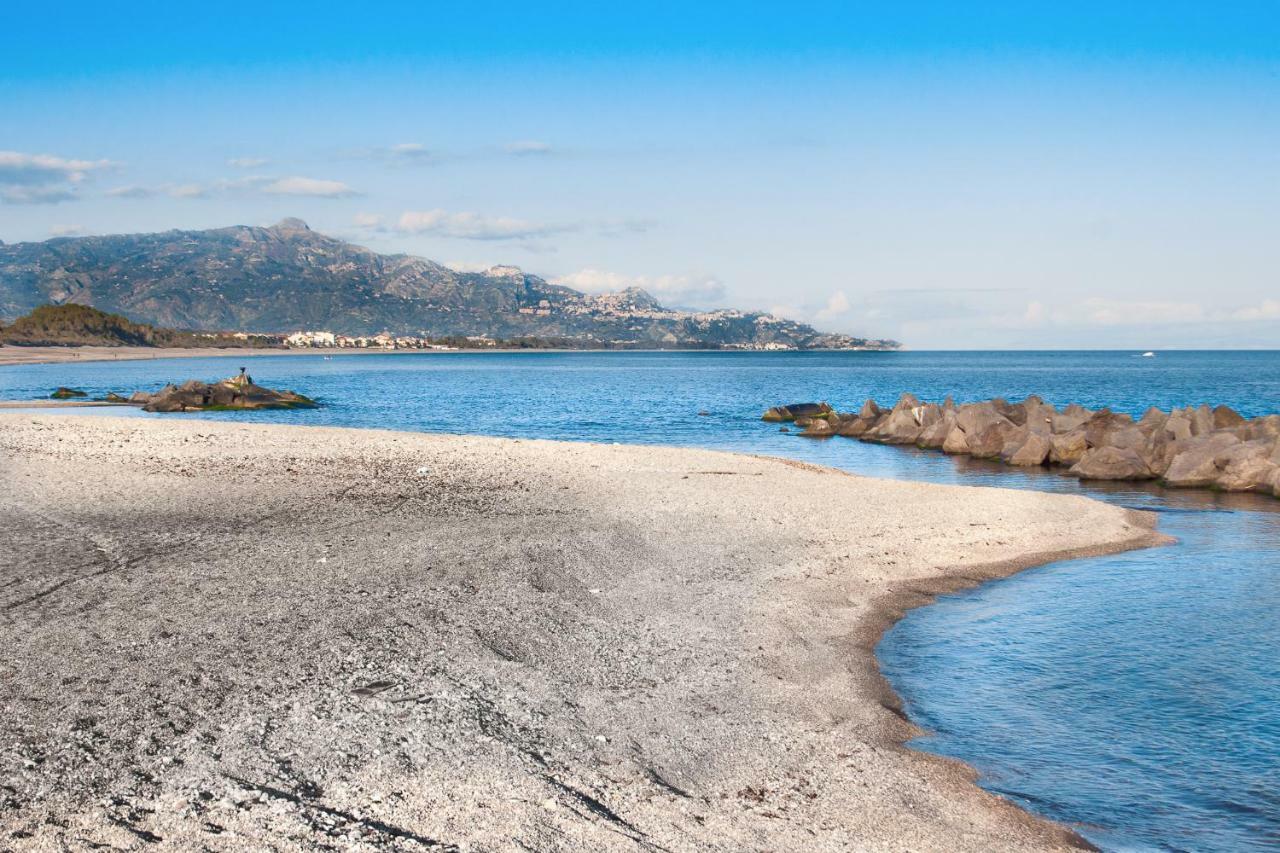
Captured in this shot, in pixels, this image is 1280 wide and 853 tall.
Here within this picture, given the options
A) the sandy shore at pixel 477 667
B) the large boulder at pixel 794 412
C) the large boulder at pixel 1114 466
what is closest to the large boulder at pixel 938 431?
the large boulder at pixel 1114 466

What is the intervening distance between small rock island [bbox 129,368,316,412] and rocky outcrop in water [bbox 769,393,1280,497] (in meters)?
28.0

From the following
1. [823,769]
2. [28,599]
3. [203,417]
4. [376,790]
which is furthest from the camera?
[203,417]

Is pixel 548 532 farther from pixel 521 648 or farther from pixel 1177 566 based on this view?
pixel 1177 566

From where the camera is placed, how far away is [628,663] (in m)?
9.27

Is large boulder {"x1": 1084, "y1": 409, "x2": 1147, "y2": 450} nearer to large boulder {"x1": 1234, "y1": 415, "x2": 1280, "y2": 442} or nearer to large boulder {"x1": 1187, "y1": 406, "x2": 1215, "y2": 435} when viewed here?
large boulder {"x1": 1187, "y1": 406, "x2": 1215, "y2": 435}

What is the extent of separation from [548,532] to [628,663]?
6.11 m

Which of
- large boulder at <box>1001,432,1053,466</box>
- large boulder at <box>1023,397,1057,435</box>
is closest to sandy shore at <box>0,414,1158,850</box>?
large boulder at <box>1001,432,1053,466</box>

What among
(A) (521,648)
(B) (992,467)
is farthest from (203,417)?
(A) (521,648)

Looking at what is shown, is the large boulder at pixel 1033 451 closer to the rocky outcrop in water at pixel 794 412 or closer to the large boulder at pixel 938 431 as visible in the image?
the large boulder at pixel 938 431

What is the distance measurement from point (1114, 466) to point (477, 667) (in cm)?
2189

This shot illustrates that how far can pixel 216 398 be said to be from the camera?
49.0 metres

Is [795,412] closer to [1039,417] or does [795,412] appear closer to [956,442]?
[956,442]

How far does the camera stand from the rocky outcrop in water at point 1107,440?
2434 cm

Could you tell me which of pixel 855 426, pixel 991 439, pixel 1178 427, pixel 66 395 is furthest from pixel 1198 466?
pixel 66 395
